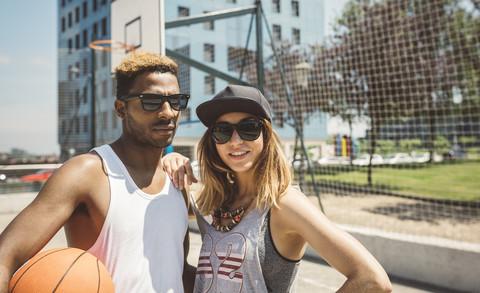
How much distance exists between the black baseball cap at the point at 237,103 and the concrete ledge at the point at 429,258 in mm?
3354

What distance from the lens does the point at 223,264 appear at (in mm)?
1435

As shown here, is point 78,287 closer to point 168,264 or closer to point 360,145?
point 168,264

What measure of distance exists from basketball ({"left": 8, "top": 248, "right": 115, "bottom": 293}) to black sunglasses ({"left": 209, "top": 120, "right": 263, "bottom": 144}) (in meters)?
0.75

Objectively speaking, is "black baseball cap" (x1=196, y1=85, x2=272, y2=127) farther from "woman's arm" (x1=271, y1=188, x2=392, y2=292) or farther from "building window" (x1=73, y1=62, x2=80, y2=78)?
"building window" (x1=73, y1=62, x2=80, y2=78)

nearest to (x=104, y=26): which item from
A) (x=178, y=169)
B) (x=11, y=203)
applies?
(x=11, y=203)

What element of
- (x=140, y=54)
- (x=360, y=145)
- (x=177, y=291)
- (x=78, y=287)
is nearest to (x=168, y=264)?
(x=177, y=291)

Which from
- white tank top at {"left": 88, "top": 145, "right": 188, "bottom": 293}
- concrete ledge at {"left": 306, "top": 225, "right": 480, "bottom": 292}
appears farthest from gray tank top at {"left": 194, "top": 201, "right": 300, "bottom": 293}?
concrete ledge at {"left": 306, "top": 225, "right": 480, "bottom": 292}

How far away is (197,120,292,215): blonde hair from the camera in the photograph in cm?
148

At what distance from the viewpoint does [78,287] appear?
120 cm

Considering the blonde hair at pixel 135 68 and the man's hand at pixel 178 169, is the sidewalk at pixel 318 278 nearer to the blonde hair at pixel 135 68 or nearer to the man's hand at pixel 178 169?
the man's hand at pixel 178 169

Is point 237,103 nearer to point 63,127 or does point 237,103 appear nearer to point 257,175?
point 257,175

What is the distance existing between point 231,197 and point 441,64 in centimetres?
1099

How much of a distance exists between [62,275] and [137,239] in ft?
1.11

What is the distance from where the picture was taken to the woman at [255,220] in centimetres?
120
